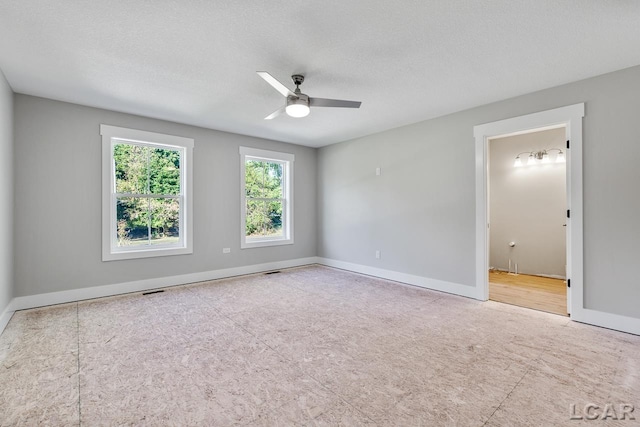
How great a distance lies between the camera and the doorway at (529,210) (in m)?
5.18

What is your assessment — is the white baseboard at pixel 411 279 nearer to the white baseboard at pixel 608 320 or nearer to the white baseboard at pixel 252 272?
the white baseboard at pixel 252 272

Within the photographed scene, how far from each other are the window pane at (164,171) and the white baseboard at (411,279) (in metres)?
3.33

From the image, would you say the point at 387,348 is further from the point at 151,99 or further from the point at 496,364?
the point at 151,99

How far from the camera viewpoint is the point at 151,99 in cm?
375

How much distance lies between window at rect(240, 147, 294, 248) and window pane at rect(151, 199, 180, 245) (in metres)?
1.12

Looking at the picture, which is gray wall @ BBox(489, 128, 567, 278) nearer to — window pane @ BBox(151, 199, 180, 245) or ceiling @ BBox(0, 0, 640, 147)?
ceiling @ BBox(0, 0, 640, 147)

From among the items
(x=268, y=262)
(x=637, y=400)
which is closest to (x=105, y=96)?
(x=268, y=262)

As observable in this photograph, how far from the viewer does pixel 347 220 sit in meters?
5.93

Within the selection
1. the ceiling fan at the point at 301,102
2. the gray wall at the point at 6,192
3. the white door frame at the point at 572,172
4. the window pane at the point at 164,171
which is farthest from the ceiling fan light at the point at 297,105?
the gray wall at the point at 6,192

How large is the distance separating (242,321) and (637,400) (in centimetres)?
315

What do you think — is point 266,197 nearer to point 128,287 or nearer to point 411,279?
point 128,287

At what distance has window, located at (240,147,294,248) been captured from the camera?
559 cm

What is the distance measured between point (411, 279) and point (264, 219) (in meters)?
2.97

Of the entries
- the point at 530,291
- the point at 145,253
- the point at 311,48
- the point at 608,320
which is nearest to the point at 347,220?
the point at 530,291
